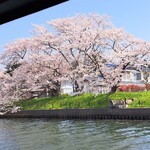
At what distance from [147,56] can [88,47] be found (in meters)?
4.24

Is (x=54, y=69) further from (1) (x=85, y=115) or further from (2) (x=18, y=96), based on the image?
(1) (x=85, y=115)

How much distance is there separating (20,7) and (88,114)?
19460mm

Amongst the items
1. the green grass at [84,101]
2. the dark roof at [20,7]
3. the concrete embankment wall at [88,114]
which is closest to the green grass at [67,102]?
the green grass at [84,101]

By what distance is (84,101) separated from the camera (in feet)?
81.2

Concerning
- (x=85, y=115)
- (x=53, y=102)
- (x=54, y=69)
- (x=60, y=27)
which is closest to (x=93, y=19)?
(x=60, y=27)

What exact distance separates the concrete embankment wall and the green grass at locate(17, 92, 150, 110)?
1.19 m

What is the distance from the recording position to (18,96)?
27.7 m

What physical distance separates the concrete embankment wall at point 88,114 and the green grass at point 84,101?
119cm

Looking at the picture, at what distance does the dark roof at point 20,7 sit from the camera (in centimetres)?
208

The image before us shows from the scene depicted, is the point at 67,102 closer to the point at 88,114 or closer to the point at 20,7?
the point at 88,114

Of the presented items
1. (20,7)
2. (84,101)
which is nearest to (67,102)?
(84,101)

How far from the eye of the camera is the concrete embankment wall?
18.5 m

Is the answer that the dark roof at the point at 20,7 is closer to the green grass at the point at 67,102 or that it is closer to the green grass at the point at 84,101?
the green grass at the point at 84,101

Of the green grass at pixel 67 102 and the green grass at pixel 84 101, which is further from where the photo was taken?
the green grass at pixel 67 102
